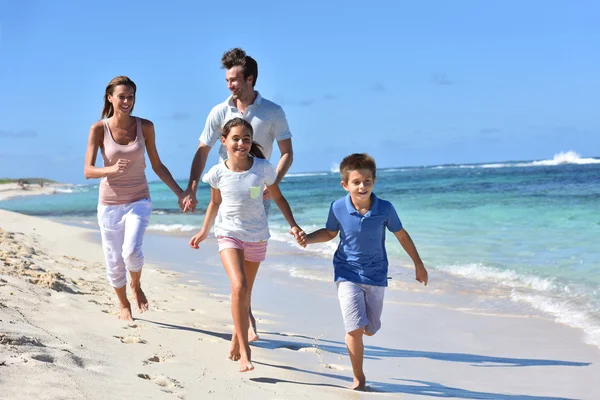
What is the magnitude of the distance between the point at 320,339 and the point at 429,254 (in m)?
5.38

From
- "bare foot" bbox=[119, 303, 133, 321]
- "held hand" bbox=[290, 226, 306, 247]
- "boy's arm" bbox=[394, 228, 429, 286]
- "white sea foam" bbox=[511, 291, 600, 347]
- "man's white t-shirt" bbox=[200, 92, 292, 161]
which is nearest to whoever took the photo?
"boy's arm" bbox=[394, 228, 429, 286]

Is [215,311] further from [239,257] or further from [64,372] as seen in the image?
[64,372]

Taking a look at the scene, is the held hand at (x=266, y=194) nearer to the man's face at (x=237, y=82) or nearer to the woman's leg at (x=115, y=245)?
the man's face at (x=237, y=82)

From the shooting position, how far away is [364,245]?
14.0 feet

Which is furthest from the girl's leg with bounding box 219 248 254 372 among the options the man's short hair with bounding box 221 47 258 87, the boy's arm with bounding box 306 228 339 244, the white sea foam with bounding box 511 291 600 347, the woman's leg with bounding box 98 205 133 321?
the white sea foam with bounding box 511 291 600 347

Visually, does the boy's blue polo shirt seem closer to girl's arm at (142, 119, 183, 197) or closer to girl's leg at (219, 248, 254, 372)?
girl's leg at (219, 248, 254, 372)

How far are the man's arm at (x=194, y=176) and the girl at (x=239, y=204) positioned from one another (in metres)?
0.45

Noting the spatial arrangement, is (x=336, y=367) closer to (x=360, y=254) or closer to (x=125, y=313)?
(x=360, y=254)

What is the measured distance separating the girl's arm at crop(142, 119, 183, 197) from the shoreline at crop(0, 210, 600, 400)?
1.13 metres

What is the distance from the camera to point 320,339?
5.64 m

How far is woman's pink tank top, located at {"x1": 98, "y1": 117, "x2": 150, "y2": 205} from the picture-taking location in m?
5.30

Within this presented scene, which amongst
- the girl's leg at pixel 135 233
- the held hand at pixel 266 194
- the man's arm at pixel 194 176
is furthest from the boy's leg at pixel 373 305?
the girl's leg at pixel 135 233

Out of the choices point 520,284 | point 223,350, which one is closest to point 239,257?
point 223,350

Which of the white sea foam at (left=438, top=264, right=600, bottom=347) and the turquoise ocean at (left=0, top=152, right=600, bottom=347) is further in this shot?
the turquoise ocean at (left=0, top=152, right=600, bottom=347)
